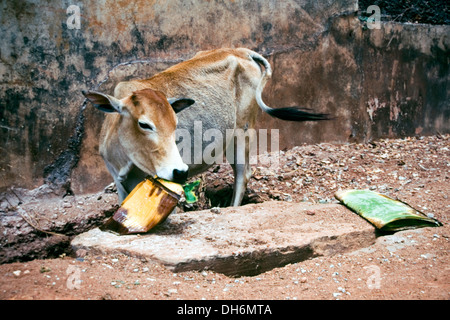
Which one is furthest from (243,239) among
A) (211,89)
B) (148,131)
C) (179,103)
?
(211,89)

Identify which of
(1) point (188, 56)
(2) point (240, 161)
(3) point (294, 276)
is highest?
(1) point (188, 56)

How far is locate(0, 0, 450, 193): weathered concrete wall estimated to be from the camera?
4.89m

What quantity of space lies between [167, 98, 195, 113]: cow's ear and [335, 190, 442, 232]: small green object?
1.57 meters

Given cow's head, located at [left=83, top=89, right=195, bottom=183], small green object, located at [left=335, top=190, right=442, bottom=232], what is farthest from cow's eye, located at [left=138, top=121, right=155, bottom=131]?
small green object, located at [left=335, top=190, right=442, bottom=232]

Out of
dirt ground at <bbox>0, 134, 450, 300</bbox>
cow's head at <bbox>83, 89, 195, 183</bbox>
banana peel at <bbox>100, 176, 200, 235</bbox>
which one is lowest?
dirt ground at <bbox>0, 134, 450, 300</bbox>

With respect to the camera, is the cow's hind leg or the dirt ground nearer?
the dirt ground

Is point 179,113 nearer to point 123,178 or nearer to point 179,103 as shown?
point 179,103

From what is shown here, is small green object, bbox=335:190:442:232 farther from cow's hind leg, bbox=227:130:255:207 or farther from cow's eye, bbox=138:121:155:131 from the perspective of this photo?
cow's eye, bbox=138:121:155:131

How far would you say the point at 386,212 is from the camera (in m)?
4.02

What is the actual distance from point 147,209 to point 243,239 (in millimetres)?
717

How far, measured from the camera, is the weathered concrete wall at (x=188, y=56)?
→ 16.0 ft

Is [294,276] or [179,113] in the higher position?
[179,113]

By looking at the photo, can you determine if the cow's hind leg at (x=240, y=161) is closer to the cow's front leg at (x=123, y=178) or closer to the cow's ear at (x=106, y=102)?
the cow's front leg at (x=123, y=178)

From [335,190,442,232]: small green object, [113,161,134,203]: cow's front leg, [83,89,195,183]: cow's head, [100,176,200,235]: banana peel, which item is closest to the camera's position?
[100,176,200,235]: banana peel
